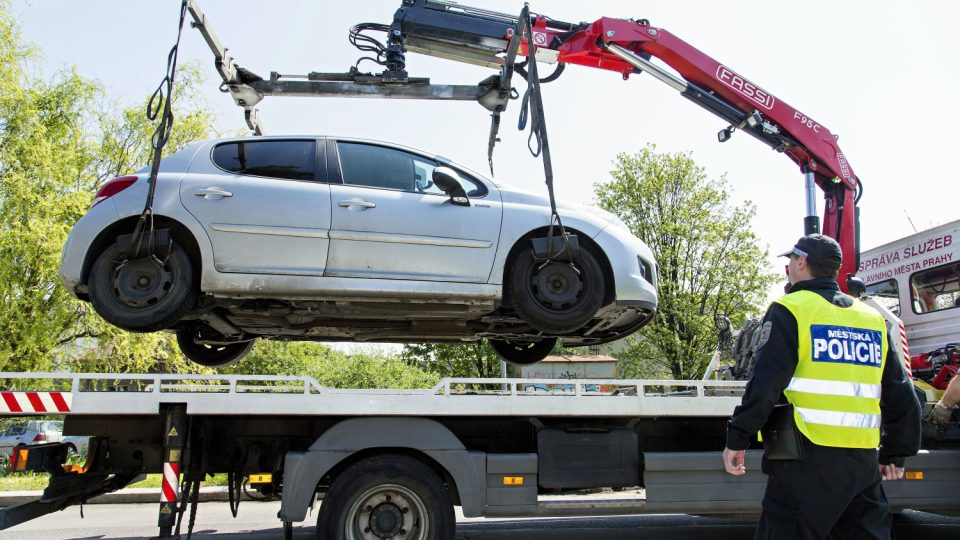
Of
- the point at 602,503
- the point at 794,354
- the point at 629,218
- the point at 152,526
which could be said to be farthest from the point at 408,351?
the point at 794,354

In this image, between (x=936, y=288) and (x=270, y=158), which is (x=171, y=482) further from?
(x=936, y=288)

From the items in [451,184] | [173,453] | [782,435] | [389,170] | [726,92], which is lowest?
[173,453]

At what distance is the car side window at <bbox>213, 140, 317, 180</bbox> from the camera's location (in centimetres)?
471

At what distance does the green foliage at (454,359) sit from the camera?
27.0 meters

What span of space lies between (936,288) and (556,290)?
422 cm

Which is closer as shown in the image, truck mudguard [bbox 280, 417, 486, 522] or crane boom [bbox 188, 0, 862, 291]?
truck mudguard [bbox 280, 417, 486, 522]

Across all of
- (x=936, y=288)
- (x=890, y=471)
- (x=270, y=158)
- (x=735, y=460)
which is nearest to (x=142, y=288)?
(x=270, y=158)

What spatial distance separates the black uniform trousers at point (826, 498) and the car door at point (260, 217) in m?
2.96

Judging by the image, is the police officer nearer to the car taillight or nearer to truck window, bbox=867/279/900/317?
the car taillight

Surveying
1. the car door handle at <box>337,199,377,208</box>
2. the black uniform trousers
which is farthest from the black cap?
the car door handle at <box>337,199,377,208</box>

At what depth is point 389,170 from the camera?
4863mm

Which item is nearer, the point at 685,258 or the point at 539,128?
the point at 539,128

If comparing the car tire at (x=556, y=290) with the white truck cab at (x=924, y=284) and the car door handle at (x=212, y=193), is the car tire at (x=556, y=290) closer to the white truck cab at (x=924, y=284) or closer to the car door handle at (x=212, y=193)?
the car door handle at (x=212, y=193)

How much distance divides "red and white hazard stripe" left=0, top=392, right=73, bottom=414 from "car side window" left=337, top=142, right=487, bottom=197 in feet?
7.46
